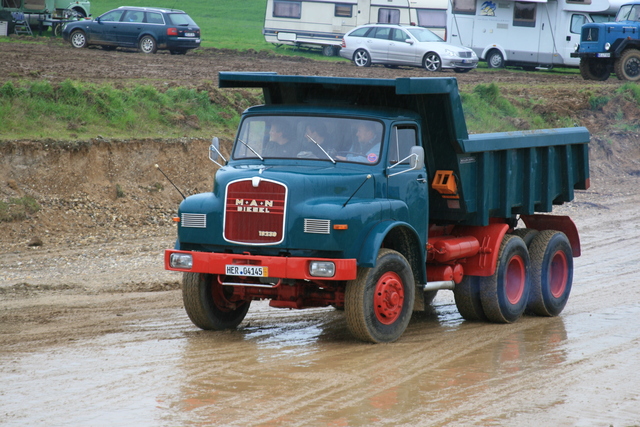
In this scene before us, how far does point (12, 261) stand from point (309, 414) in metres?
7.49

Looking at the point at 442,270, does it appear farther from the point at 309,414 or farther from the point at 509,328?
the point at 309,414

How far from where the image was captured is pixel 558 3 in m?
32.8

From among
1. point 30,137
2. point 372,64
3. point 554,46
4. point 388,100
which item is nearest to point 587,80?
point 554,46

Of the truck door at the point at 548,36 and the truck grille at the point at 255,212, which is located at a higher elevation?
the truck door at the point at 548,36

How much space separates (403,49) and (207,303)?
2455 cm

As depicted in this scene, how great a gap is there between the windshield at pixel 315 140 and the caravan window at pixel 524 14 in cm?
2640

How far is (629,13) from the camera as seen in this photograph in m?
30.5

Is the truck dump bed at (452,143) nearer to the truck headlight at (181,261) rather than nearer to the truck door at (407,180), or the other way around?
the truck door at (407,180)

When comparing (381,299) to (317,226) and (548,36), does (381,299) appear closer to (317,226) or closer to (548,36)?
(317,226)

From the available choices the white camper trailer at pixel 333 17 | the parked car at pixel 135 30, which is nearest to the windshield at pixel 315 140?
the parked car at pixel 135 30

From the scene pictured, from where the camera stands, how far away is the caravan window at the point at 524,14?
33.4m

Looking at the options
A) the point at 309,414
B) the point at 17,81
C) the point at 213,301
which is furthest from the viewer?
the point at 17,81

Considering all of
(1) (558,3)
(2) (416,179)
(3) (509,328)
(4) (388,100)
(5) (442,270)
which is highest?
(1) (558,3)

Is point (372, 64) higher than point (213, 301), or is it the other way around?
point (372, 64)
